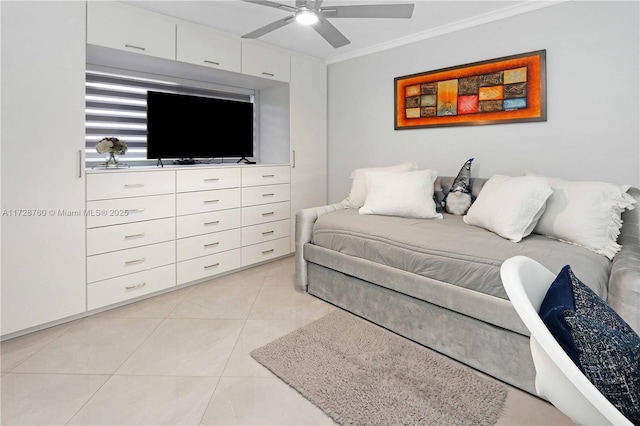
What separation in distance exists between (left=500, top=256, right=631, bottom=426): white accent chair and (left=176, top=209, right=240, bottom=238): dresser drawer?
291cm

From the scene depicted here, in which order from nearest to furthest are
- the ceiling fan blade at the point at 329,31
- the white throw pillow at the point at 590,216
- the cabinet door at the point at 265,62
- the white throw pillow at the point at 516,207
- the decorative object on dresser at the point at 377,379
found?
the decorative object on dresser at the point at 377,379 < the white throw pillow at the point at 590,216 < the white throw pillow at the point at 516,207 < the ceiling fan blade at the point at 329,31 < the cabinet door at the point at 265,62

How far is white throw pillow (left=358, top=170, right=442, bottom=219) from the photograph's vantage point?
2953mm

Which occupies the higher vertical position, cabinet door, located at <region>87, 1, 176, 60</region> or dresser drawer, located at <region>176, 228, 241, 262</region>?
cabinet door, located at <region>87, 1, 176, 60</region>

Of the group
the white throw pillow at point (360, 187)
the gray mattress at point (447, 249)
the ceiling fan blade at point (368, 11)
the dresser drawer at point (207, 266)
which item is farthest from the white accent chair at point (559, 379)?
the dresser drawer at point (207, 266)

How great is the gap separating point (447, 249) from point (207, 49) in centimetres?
275

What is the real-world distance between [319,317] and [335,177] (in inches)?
87.2

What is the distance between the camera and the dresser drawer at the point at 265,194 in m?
3.80

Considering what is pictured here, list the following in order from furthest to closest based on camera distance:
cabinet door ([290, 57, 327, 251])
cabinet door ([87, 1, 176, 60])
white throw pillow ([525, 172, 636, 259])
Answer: cabinet door ([290, 57, 327, 251]) < cabinet door ([87, 1, 176, 60]) < white throw pillow ([525, 172, 636, 259])

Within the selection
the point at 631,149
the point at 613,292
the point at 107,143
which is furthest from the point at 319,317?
the point at 631,149

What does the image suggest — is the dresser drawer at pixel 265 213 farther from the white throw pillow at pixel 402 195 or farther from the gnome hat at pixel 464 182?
the gnome hat at pixel 464 182

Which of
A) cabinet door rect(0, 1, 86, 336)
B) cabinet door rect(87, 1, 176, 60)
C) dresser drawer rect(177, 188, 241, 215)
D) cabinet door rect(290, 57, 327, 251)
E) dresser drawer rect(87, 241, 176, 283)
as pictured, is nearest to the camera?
cabinet door rect(0, 1, 86, 336)

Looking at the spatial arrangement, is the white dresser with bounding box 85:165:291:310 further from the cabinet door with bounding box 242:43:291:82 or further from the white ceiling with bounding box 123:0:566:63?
the white ceiling with bounding box 123:0:566:63

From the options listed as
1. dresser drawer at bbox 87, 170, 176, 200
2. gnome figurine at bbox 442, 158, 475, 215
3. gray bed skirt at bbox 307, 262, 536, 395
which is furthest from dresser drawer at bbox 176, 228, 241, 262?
gnome figurine at bbox 442, 158, 475, 215

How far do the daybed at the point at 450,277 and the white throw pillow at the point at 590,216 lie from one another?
0.07 meters
